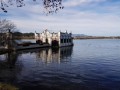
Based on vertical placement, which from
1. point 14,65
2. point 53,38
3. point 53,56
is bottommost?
point 53,56

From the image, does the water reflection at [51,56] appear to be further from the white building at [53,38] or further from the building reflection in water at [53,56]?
the white building at [53,38]

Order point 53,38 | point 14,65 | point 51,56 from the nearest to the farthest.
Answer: point 14,65 < point 51,56 < point 53,38

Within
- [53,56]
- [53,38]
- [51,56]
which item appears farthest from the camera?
[53,38]

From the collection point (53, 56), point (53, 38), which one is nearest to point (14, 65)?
point (53, 56)

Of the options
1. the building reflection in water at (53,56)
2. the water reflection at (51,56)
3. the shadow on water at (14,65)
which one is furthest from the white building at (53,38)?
the shadow on water at (14,65)

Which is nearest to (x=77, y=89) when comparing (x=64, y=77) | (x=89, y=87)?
(x=89, y=87)

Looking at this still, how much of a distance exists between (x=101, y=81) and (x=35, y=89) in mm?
11328

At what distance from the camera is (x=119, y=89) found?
3341cm

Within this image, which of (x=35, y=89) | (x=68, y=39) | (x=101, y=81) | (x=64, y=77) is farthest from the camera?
(x=68, y=39)

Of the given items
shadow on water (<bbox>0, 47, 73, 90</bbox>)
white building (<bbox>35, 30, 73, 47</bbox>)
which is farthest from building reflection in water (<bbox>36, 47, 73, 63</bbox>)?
white building (<bbox>35, 30, 73, 47</bbox>)

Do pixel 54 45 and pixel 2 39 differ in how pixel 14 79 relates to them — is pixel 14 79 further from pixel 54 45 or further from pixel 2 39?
pixel 54 45

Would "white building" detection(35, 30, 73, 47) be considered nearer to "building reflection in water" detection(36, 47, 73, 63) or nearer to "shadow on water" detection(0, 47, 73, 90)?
"building reflection in water" detection(36, 47, 73, 63)

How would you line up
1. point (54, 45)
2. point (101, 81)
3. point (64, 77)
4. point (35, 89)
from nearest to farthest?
point (35, 89), point (101, 81), point (64, 77), point (54, 45)

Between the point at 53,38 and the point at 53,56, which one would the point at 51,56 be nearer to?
the point at 53,56
